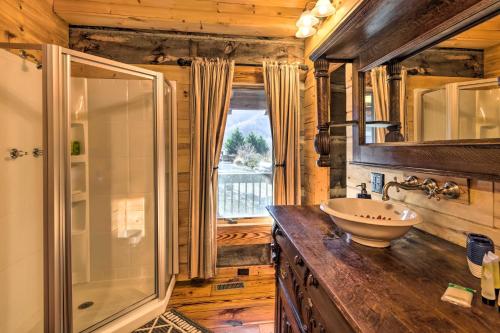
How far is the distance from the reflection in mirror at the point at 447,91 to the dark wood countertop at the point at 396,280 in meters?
0.41

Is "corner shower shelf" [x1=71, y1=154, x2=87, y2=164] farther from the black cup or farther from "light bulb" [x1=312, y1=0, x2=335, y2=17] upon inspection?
the black cup

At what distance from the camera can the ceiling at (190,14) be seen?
1.98m

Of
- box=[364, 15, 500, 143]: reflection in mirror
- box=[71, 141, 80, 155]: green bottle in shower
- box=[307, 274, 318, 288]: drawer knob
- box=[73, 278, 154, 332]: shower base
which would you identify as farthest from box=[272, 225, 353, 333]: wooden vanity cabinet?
box=[71, 141, 80, 155]: green bottle in shower

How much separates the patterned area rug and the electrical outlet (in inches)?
56.7

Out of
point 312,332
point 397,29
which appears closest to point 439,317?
point 312,332

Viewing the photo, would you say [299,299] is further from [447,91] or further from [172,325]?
[172,325]

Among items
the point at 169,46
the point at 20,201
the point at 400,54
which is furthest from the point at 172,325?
the point at 169,46

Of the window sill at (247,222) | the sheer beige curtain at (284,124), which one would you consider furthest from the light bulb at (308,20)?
the window sill at (247,222)

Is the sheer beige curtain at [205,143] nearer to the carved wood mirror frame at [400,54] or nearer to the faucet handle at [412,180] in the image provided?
the carved wood mirror frame at [400,54]

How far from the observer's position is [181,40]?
2.28 m

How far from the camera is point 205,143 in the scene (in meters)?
2.19

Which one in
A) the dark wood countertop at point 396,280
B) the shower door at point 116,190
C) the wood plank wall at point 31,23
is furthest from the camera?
the shower door at point 116,190

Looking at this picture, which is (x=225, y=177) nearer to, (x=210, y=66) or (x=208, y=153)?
(x=208, y=153)

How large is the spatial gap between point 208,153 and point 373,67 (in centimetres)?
143
